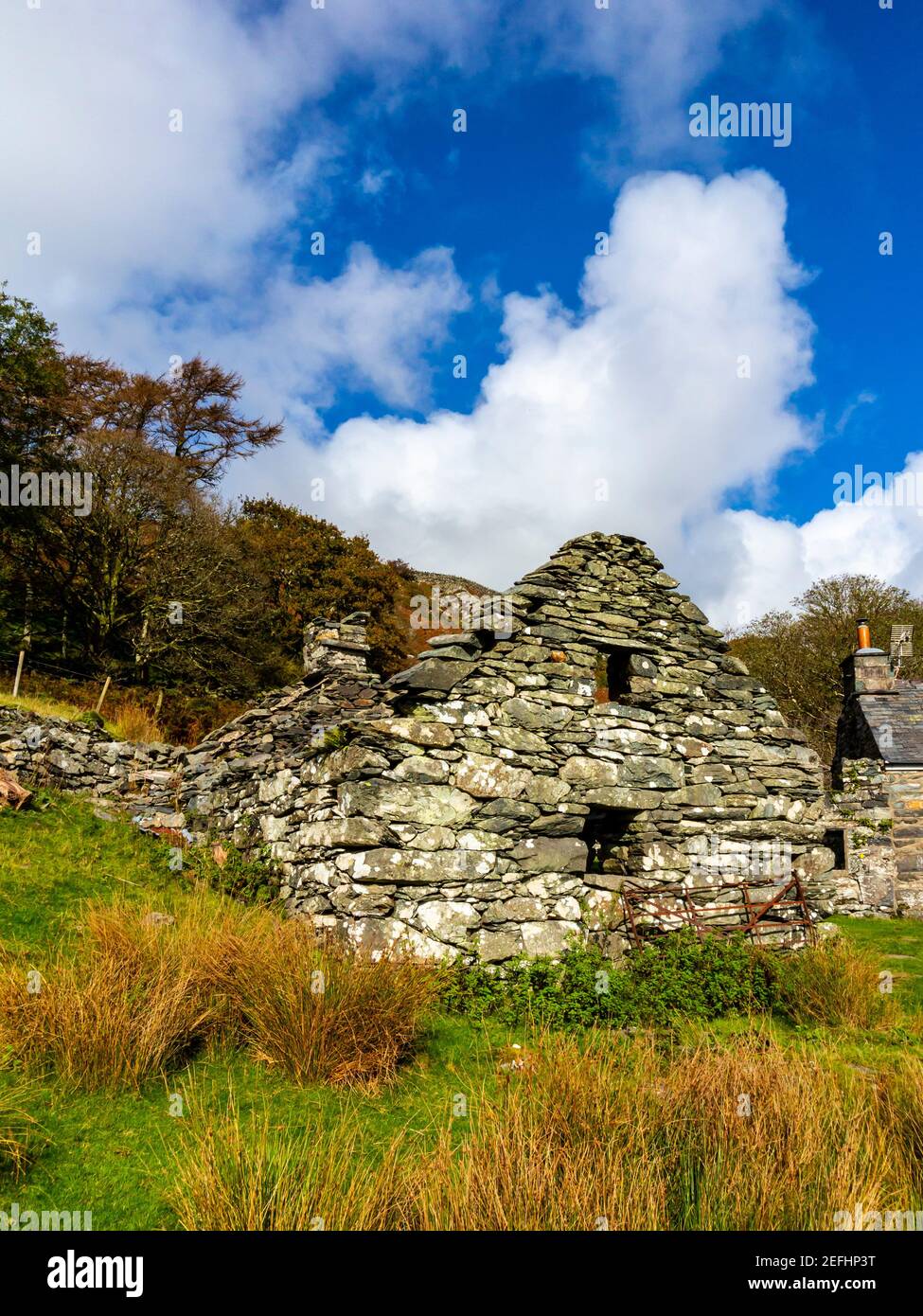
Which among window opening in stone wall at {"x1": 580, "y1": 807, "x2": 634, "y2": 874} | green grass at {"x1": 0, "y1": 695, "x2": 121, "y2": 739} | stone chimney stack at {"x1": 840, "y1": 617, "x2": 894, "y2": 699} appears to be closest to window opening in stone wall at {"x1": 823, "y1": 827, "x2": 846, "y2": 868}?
stone chimney stack at {"x1": 840, "y1": 617, "x2": 894, "y2": 699}

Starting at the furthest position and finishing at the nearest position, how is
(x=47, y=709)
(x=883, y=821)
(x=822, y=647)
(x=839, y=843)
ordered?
Answer: (x=822, y=647) < (x=839, y=843) < (x=883, y=821) < (x=47, y=709)

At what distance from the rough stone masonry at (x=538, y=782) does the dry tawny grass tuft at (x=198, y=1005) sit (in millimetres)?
1273

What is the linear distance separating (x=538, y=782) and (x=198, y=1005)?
12.1ft

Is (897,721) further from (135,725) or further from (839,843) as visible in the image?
(135,725)

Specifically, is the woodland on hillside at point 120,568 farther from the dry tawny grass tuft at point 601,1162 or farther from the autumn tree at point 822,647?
the autumn tree at point 822,647

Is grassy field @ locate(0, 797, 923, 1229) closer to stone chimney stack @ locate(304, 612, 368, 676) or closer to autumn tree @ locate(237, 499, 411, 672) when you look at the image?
stone chimney stack @ locate(304, 612, 368, 676)

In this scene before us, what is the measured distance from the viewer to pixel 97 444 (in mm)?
17594

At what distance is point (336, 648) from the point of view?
10.6m

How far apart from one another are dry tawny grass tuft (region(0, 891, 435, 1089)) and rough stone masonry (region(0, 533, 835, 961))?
1273mm

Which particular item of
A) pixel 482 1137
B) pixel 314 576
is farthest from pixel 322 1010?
pixel 314 576
